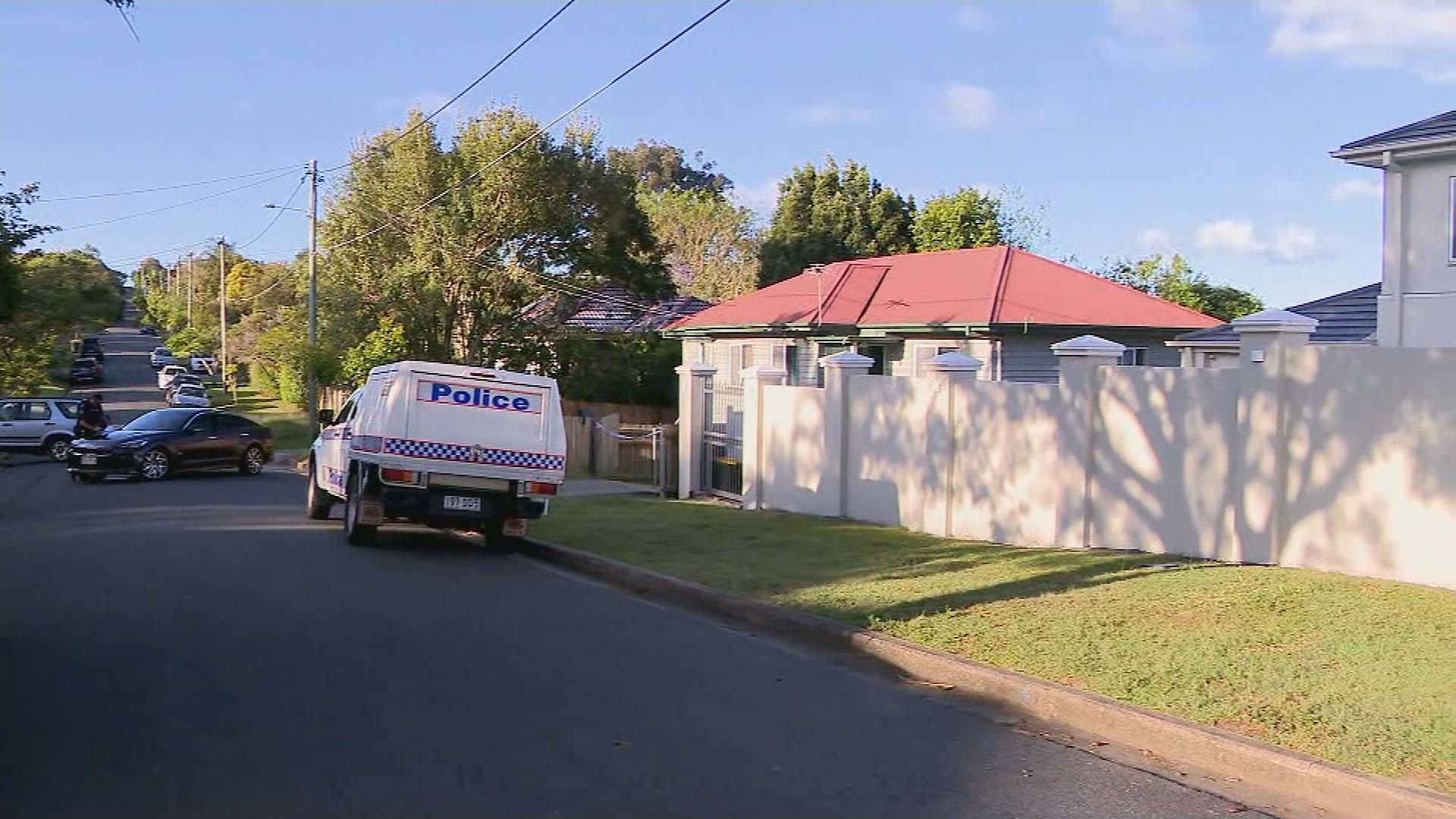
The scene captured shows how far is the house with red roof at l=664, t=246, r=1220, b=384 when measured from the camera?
85.1ft

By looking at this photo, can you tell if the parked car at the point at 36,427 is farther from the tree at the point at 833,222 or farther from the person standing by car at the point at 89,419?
the tree at the point at 833,222

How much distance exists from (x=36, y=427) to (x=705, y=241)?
32.5m

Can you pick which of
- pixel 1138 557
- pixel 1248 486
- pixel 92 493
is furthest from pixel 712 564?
pixel 92 493

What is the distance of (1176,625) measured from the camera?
9375 mm

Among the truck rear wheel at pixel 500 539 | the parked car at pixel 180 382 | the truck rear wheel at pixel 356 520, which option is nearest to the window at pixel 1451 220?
the truck rear wheel at pixel 500 539

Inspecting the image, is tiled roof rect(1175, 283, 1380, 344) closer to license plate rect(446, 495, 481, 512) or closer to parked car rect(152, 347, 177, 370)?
Result: license plate rect(446, 495, 481, 512)

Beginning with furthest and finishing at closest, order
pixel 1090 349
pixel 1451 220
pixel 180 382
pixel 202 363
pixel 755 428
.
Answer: pixel 202 363
pixel 180 382
pixel 755 428
pixel 1451 220
pixel 1090 349

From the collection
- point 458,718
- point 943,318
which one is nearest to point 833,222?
point 943,318

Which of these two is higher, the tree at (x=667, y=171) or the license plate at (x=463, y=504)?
the tree at (x=667, y=171)

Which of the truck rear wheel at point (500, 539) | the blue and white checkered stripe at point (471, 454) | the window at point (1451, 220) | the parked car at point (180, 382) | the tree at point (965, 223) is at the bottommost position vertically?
the truck rear wheel at point (500, 539)

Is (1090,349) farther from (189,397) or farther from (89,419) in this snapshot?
(189,397)

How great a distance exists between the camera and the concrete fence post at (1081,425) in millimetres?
13328

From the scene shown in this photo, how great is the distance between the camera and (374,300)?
120 ft

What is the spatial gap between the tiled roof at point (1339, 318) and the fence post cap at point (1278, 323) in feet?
29.7
